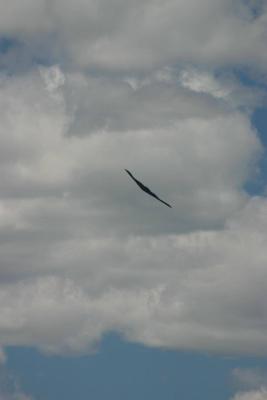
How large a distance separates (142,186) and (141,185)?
5.0 inches

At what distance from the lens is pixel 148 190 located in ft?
110

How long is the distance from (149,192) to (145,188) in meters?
0.66

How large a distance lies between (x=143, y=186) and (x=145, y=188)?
9.0 inches

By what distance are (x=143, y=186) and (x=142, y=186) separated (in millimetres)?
260

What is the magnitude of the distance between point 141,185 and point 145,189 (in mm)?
453

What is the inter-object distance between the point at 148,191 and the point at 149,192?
0.47 feet

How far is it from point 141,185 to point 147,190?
916 mm

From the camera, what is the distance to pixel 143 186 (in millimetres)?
34188

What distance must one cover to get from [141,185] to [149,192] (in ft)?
3.93

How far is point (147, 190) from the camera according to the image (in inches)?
1331

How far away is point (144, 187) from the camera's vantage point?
34.1 metres

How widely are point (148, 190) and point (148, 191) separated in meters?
0.15

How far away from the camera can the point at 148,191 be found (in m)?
33.7

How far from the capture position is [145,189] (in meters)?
34.4
